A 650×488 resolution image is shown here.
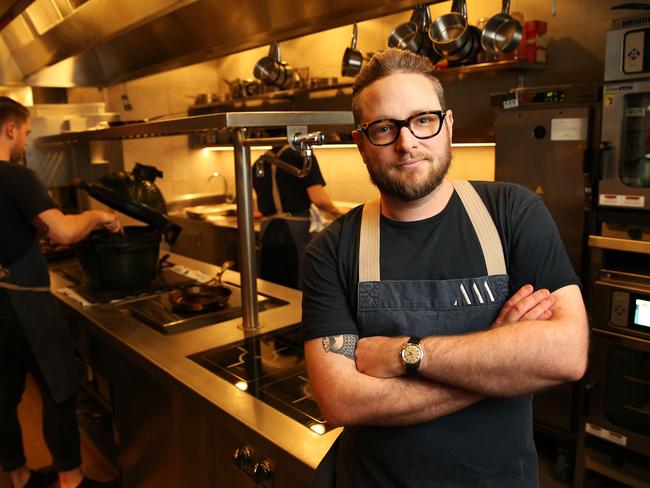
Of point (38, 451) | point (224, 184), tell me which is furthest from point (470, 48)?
point (224, 184)

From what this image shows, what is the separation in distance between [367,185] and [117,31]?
256 centimetres

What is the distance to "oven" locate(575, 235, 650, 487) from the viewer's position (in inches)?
95.7

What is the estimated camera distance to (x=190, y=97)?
21.0 feet

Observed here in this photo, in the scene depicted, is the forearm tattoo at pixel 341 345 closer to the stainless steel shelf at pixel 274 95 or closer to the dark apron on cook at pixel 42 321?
the dark apron on cook at pixel 42 321

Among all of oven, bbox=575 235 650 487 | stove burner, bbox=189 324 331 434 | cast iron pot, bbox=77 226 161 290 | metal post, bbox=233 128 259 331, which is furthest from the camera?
cast iron pot, bbox=77 226 161 290

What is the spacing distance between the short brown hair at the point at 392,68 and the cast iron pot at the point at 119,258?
1652mm

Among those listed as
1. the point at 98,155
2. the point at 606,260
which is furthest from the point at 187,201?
the point at 606,260

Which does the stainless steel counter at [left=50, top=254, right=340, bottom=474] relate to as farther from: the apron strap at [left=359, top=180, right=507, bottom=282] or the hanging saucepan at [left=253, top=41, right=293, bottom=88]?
the hanging saucepan at [left=253, top=41, right=293, bottom=88]

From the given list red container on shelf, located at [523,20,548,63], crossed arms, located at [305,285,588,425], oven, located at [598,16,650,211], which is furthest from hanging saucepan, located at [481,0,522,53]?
crossed arms, located at [305,285,588,425]

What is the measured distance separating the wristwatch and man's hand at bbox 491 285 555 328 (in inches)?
6.8

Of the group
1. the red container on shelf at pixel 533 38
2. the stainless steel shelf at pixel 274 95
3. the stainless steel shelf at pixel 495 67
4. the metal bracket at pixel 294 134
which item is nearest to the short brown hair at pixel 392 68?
the metal bracket at pixel 294 134

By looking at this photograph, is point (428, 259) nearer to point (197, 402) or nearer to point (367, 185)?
point (197, 402)

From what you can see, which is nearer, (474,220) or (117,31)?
(474,220)

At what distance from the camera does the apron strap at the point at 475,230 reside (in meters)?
1.16
